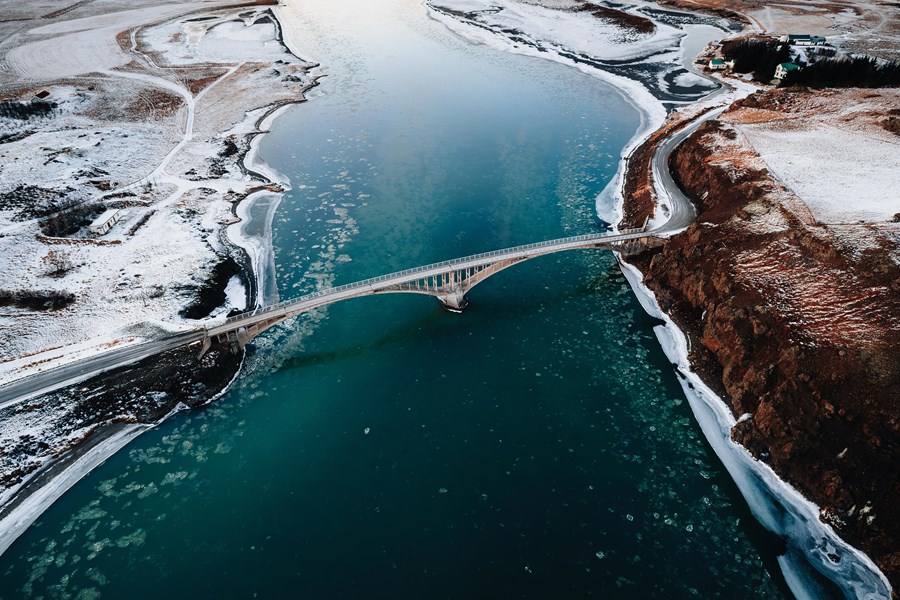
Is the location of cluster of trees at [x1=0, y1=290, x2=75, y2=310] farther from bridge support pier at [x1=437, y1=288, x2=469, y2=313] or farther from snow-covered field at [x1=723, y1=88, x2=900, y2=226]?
snow-covered field at [x1=723, y1=88, x2=900, y2=226]

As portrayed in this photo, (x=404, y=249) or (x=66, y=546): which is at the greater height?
(x=404, y=249)

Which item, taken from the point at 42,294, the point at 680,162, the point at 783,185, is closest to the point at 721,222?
the point at 783,185

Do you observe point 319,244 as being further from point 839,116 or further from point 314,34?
point 314,34

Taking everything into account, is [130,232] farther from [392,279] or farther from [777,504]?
[777,504]

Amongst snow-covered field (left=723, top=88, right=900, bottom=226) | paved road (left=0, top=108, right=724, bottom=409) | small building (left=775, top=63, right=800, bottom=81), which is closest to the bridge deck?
paved road (left=0, top=108, right=724, bottom=409)

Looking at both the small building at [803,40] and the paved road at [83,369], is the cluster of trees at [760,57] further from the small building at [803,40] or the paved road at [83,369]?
the paved road at [83,369]

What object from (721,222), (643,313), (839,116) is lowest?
(643,313)

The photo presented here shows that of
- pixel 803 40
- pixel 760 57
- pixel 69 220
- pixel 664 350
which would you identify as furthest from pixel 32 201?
pixel 803 40
